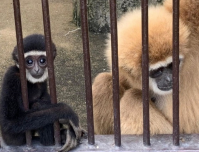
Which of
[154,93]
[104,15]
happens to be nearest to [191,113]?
[154,93]

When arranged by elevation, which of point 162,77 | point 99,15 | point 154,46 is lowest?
point 162,77

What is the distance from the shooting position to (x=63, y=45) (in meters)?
7.06

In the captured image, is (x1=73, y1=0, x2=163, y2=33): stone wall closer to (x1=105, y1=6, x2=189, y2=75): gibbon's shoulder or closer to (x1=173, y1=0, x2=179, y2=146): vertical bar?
(x1=105, y1=6, x2=189, y2=75): gibbon's shoulder

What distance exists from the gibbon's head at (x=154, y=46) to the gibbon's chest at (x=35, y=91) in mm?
718

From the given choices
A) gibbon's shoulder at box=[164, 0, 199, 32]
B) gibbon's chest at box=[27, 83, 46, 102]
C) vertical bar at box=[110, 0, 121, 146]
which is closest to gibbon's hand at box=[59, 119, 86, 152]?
vertical bar at box=[110, 0, 121, 146]

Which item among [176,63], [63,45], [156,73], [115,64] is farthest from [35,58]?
[63,45]

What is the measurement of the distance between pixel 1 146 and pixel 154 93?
1451mm

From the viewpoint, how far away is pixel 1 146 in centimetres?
318

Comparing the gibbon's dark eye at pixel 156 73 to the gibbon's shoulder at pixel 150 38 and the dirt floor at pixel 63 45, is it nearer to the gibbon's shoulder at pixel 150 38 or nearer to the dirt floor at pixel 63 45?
the gibbon's shoulder at pixel 150 38

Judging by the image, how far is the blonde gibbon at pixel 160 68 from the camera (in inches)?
137

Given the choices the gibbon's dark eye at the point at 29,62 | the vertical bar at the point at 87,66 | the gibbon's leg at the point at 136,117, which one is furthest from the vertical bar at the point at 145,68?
the gibbon's dark eye at the point at 29,62

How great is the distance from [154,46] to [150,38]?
72 mm

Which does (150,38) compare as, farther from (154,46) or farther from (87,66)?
(87,66)

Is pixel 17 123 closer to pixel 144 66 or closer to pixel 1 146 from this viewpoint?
pixel 1 146
